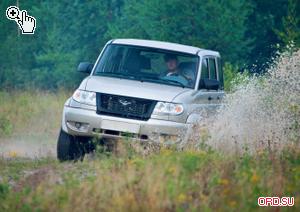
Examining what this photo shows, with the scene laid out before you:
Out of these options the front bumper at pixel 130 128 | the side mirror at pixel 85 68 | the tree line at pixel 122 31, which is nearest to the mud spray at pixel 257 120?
the front bumper at pixel 130 128

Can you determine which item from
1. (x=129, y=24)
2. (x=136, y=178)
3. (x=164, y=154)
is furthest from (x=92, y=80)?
(x=129, y=24)

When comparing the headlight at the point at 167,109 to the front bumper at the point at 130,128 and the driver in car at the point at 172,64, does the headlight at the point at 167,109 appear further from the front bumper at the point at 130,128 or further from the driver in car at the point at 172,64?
the driver in car at the point at 172,64

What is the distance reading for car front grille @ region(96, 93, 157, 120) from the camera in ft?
46.0

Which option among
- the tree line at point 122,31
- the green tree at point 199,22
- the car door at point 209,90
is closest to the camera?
the car door at point 209,90

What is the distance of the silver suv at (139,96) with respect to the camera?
1395 centimetres

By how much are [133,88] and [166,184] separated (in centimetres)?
487

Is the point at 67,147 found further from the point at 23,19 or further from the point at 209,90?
the point at 23,19

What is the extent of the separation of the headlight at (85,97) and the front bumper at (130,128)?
0.47ft

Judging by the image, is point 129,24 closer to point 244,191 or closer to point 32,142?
point 32,142

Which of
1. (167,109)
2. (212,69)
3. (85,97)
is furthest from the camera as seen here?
(212,69)

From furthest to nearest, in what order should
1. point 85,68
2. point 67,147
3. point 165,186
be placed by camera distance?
1. point 85,68
2. point 67,147
3. point 165,186

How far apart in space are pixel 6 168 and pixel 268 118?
4042 millimetres

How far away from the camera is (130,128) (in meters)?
13.9

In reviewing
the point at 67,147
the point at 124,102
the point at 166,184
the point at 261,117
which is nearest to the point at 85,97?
Answer: the point at 124,102
